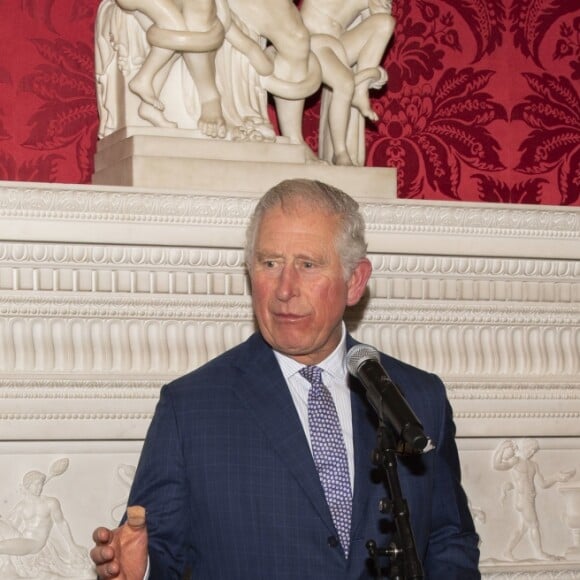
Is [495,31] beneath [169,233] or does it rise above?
above

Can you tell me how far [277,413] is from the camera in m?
2.39

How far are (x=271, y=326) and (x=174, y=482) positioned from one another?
312 mm

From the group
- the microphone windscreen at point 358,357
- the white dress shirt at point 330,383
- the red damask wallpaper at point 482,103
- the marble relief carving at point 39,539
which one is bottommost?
the marble relief carving at point 39,539

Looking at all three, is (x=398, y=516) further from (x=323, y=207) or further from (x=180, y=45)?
(x=180, y=45)

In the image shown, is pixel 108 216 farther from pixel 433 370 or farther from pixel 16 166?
pixel 433 370

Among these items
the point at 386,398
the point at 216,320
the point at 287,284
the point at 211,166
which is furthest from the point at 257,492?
the point at 211,166

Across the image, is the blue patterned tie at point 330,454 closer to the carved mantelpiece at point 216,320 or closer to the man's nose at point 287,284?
the man's nose at point 287,284

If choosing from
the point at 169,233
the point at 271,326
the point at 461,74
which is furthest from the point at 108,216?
the point at 461,74

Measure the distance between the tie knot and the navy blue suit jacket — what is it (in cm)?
5

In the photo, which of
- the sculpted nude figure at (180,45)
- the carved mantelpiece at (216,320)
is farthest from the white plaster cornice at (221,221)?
the sculpted nude figure at (180,45)

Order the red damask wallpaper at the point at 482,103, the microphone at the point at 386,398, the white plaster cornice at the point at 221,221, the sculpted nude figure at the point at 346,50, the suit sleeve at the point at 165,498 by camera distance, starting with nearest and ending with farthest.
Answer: the microphone at the point at 386,398
the suit sleeve at the point at 165,498
the white plaster cornice at the point at 221,221
the sculpted nude figure at the point at 346,50
the red damask wallpaper at the point at 482,103

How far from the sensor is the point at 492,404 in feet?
10.5

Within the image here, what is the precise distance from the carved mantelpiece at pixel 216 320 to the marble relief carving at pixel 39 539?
3cm

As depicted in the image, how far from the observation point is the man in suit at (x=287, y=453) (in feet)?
7.59
